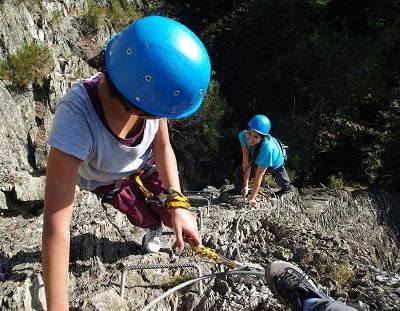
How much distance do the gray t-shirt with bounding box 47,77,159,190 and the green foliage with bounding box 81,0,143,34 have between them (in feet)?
31.6

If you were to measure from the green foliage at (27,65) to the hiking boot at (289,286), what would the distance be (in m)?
7.25

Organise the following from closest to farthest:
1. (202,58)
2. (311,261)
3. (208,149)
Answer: (202,58), (311,261), (208,149)

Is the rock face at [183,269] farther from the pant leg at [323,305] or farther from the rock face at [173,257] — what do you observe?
the pant leg at [323,305]

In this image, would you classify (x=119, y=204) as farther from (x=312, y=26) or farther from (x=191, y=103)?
(x=312, y=26)

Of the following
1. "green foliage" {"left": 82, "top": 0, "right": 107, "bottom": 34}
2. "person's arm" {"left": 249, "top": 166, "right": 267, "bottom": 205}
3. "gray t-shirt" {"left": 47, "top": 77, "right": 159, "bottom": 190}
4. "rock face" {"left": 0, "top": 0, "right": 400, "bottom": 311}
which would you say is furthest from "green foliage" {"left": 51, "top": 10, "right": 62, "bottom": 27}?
"gray t-shirt" {"left": 47, "top": 77, "right": 159, "bottom": 190}

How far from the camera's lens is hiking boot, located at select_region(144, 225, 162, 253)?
11.1 ft

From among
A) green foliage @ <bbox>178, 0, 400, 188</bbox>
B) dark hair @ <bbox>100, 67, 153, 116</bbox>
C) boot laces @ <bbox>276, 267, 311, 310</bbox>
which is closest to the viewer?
dark hair @ <bbox>100, 67, 153, 116</bbox>

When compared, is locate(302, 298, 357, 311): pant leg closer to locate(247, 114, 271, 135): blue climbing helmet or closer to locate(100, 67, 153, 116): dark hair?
locate(100, 67, 153, 116): dark hair

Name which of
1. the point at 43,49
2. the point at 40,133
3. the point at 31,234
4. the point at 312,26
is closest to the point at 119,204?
the point at 31,234

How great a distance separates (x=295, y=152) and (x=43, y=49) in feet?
26.4

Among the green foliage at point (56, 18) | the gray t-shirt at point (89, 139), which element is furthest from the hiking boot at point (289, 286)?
the green foliage at point (56, 18)

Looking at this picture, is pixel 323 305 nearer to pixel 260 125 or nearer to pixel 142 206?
pixel 142 206

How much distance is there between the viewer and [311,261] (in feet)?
11.6

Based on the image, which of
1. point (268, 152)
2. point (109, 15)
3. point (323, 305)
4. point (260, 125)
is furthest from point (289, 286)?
point (109, 15)
